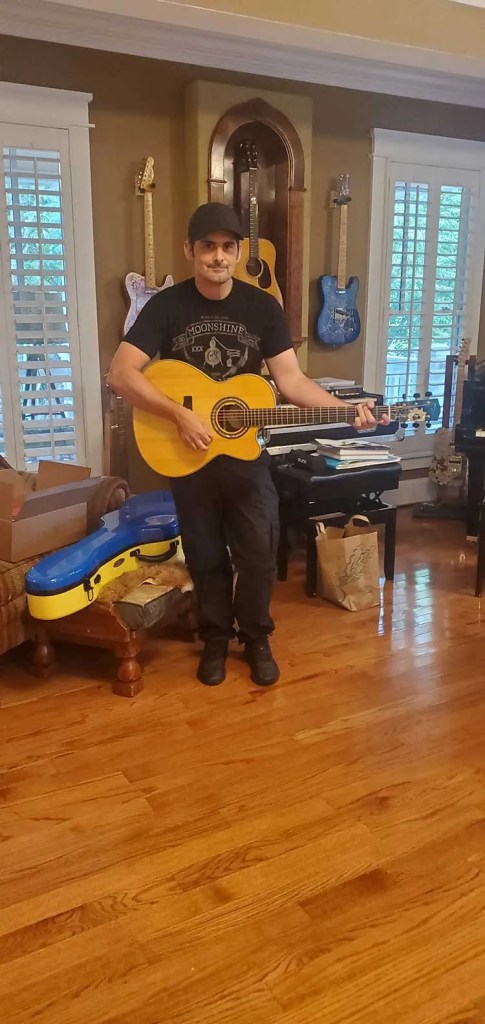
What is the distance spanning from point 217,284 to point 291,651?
1.27 metres

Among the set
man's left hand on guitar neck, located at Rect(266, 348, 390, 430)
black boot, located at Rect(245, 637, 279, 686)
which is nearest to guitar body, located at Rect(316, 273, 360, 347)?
man's left hand on guitar neck, located at Rect(266, 348, 390, 430)

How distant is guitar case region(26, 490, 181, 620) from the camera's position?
2354 millimetres

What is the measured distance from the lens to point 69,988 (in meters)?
1.44

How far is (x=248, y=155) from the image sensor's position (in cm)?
351

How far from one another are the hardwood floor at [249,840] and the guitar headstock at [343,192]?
225 cm

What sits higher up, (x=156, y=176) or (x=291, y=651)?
(x=156, y=176)

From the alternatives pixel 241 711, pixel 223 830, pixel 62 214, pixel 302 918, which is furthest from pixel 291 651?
pixel 62 214

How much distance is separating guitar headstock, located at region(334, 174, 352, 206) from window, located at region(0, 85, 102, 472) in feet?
4.15

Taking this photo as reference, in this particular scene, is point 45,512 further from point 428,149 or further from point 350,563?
point 428,149

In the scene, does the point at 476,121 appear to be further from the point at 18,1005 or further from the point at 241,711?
the point at 18,1005

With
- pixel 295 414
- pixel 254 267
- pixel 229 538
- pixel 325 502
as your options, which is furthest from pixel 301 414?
pixel 254 267

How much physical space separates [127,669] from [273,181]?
2473 millimetres

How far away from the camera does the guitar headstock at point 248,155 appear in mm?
3503

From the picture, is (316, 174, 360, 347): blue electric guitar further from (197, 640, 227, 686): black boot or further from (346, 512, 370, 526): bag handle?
(197, 640, 227, 686): black boot
